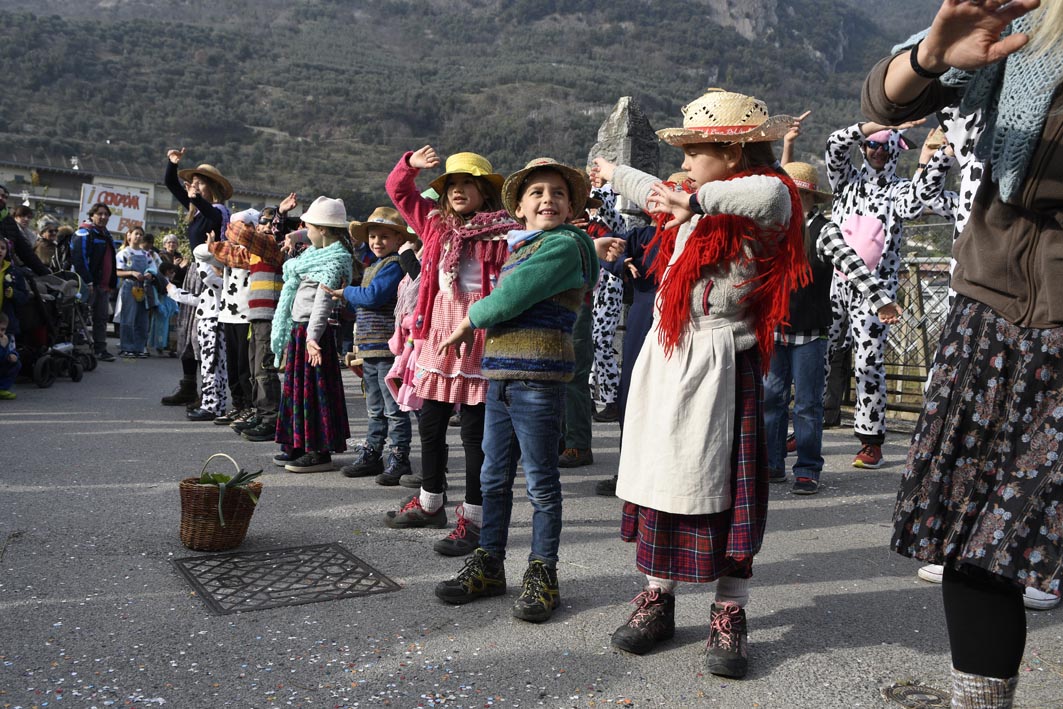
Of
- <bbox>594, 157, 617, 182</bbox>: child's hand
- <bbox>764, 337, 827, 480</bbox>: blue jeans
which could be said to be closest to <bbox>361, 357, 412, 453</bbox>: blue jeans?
<bbox>764, 337, 827, 480</bbox>: blue jeans

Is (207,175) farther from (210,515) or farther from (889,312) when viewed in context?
(889,312)

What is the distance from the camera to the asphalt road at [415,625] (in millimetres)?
2820

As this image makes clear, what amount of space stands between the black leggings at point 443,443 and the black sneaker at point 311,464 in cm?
167

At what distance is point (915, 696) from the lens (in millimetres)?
2834

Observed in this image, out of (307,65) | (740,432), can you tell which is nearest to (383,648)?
(740,432)

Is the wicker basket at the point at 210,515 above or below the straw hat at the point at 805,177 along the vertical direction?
below

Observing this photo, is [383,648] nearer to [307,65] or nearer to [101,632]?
[101,632]

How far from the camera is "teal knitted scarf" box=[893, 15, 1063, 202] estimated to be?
1926 mm

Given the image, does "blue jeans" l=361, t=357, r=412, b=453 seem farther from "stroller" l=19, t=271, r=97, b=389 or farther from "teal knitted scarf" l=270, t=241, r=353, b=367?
"stroller" l=19, t=271, r=97, b=389

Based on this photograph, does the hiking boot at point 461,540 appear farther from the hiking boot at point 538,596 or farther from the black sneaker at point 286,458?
the black sneaker at point 286,458

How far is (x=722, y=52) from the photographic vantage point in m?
137

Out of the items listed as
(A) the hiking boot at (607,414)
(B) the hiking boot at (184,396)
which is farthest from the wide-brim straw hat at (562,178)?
(B) the hiking boot at (184,396)

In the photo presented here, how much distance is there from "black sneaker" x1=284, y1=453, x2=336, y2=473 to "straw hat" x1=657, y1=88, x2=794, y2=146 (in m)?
3.90

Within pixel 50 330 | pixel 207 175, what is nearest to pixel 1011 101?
pixel 207 175
